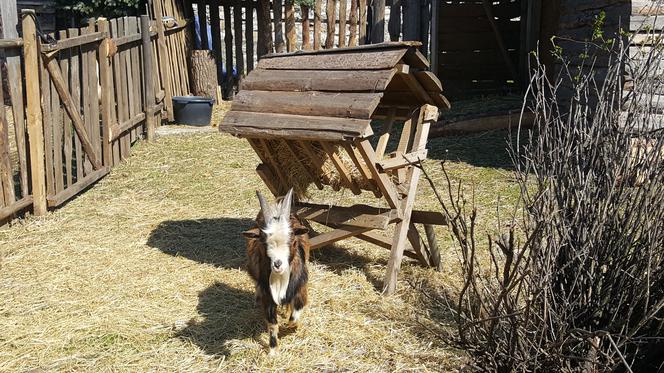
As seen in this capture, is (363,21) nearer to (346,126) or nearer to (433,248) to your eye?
(433,248)

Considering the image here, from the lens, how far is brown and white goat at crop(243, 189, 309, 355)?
4434 mm

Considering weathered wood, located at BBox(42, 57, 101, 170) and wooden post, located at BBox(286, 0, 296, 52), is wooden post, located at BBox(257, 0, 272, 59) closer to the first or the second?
wooden post, located at BBox(286, 0, 296, 52)

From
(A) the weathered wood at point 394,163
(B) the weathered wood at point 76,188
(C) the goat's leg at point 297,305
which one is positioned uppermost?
(A) the weathered wood at point 394,163

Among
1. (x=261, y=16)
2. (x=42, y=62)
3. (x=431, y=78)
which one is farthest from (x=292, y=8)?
(x=431, y=78)

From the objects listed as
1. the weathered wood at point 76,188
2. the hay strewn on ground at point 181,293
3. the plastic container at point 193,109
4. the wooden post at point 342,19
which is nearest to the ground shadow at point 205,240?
the hay strewn on ground at point 181,293

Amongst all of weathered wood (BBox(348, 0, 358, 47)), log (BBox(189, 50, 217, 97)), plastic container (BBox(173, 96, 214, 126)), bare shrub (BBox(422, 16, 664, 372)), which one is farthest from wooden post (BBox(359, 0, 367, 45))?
bare shrub (BBox(422, 16, 664, 372))

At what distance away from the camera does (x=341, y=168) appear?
565 centimetres

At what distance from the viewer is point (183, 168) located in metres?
9.85

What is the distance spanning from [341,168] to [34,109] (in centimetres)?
356

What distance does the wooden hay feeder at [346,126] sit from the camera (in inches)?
212

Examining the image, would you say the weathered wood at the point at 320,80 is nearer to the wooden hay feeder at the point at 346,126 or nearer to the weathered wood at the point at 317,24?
the wooden hay feeder at the point at 346,126

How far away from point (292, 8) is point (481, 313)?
10649 millimetres

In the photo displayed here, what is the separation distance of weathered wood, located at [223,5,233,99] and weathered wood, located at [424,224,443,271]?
863cm

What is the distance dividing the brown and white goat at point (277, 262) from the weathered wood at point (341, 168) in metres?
0.58
